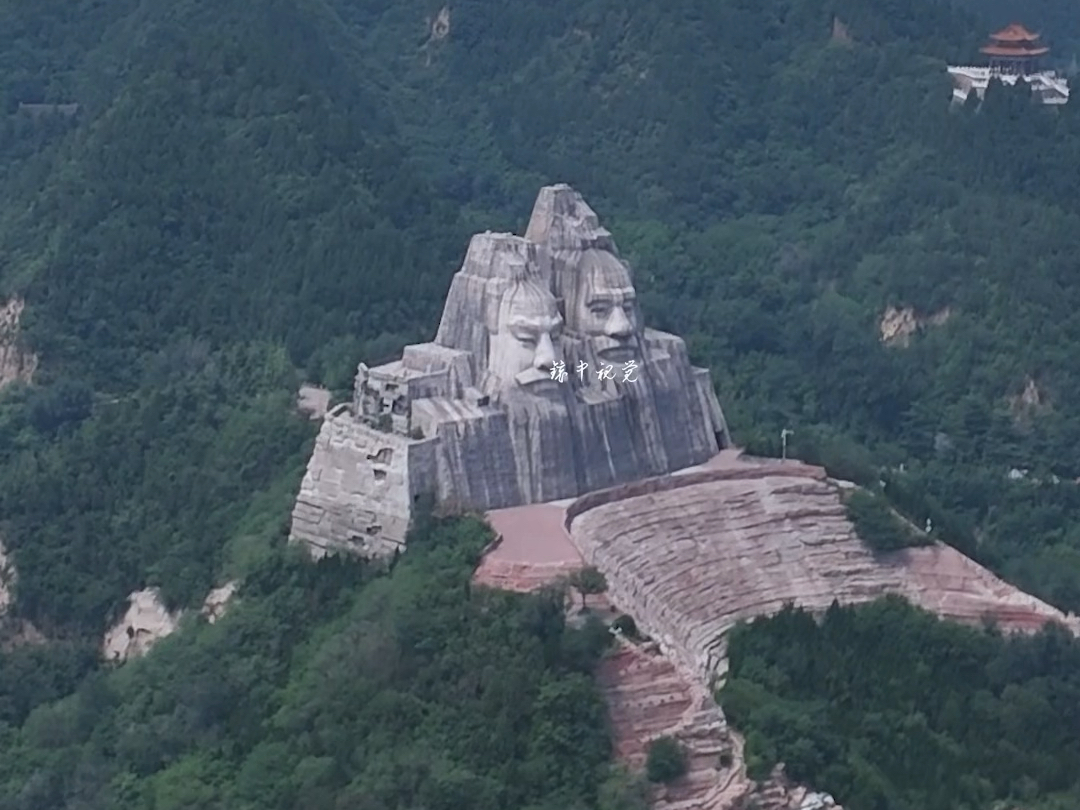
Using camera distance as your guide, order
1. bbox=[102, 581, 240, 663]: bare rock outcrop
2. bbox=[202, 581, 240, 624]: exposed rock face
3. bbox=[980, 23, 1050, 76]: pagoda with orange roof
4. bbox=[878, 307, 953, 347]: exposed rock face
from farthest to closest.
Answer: bbox=[980, 23, 1050, 76]: pagoda with orange roof, bbox=[878, 307, 953, 347]: exposed rock face, bbox=[102, 581, 240, 663]: bare rock outcrop, bbox=[202, 581, 240, 624]: exposed rock face

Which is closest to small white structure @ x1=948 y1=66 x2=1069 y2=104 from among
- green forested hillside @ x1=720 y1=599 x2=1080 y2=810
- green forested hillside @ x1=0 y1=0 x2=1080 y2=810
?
green forested hillside @ x1=0 y1=0 x2=1080 y2=810

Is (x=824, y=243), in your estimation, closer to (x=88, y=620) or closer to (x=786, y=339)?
(x=786, y=339)

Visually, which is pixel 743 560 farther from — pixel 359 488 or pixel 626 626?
pixel 359 488

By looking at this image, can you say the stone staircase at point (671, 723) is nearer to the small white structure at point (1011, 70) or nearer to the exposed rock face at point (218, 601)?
the exposed rock face at point (218, 601)

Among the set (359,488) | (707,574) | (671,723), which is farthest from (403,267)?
(671,723)

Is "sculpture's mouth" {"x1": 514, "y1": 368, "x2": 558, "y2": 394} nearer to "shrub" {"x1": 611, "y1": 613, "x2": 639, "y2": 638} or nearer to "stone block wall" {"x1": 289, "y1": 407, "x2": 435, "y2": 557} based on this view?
"stone block wall" {"x1": 289, "y1": 407, "x2": 435, "y2": 557}

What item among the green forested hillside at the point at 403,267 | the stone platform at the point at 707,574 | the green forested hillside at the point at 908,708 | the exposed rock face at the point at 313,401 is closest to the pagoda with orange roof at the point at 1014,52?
the green forested hillside at the point at 403,267
